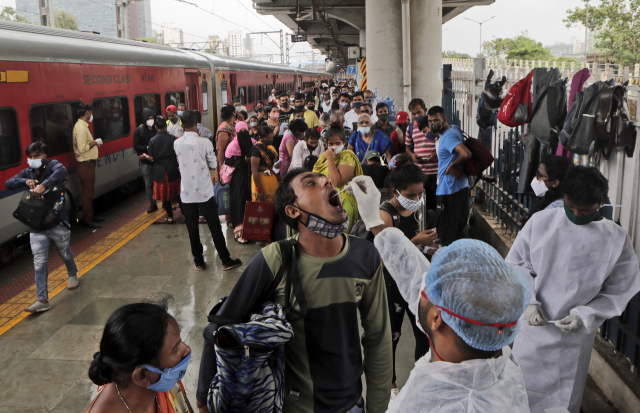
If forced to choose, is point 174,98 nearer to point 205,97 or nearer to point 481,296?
point 205,97

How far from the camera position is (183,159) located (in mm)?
5793

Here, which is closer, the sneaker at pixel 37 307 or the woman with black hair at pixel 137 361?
the woman with black hair at pixel 137 361

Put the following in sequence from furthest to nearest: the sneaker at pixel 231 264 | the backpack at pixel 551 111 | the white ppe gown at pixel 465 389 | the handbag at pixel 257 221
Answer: the handbag at pixel 257 221, the sneaker at pixel 231 264, the backpack at pixel 551 111, the white ppe gown at pixel 465 389

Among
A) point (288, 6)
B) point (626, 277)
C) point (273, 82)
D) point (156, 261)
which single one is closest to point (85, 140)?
point (156, 261)

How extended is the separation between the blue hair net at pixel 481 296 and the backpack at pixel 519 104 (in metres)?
3.94

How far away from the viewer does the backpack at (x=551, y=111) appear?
175 inches

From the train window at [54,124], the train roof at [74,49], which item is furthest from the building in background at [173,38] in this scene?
the train window at [54,124]

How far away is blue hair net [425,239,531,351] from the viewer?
1.37m

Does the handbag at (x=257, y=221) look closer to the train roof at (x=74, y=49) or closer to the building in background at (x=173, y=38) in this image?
the train roof at (x=74, y=49)

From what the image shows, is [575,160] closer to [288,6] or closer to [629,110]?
[629,110]

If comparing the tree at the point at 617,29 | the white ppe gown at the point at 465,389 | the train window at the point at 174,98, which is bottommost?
the white ppe gown at the point at 465,389

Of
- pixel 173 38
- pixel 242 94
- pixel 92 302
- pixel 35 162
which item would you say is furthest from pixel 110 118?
pixel 173 38

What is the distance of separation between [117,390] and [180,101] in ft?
38.3

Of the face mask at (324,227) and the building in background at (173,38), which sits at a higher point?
the building in background at (173,38)
